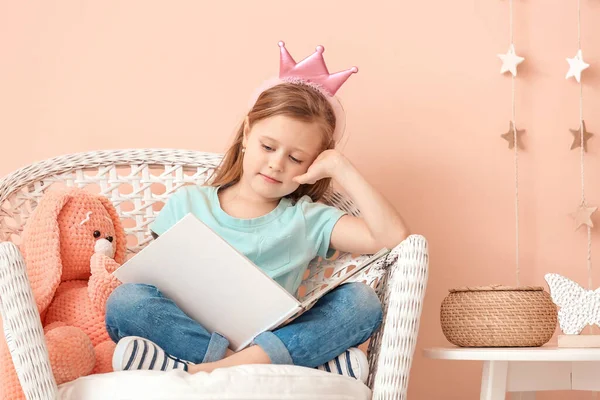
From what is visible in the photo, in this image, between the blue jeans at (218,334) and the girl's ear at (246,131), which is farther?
the girl's ear at (246,131)

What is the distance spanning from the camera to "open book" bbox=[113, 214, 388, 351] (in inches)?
41.4

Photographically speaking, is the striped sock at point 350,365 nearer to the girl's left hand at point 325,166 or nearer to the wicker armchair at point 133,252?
the wicker armchair at point 133,252

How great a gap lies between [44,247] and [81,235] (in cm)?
7

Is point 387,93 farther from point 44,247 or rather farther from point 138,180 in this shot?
point 44,247

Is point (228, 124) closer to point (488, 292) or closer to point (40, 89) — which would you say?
point (40, 89)

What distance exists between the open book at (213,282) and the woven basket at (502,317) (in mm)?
207

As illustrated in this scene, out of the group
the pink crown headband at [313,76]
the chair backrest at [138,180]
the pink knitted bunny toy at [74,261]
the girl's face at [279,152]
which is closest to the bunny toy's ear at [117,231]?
the pink knitted bunny toy at [74,261]

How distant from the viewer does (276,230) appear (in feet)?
4.59

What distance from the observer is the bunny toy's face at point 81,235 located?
1279 mm

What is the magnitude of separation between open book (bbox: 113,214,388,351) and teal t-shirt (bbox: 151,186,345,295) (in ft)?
0.75

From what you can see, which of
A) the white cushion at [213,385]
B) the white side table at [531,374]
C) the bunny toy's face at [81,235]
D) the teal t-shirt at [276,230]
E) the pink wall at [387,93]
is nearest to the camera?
the white cushion at [213,385]

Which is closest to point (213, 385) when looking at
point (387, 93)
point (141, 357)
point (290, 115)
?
point (141, 357)

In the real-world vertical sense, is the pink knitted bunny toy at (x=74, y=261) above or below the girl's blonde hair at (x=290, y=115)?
below

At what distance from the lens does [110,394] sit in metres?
0.93
